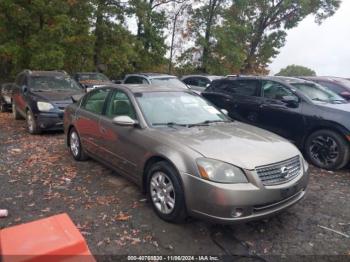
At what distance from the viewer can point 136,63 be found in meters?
23.4

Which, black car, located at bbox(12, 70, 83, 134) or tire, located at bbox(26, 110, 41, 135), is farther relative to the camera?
tire, located at bbox(26, 110, 41, 135)

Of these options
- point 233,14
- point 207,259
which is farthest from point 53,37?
point 233,14

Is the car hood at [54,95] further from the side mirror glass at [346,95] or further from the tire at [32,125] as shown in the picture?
the side mirror glass at [346,95]

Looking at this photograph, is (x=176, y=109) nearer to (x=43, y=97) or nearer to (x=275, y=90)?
(x=275, y=90)

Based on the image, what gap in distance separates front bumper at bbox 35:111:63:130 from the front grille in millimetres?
6218

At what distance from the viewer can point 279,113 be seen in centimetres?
689

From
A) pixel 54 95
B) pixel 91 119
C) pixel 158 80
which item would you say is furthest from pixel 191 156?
pixel 158 80

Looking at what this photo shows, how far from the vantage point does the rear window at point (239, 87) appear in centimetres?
761

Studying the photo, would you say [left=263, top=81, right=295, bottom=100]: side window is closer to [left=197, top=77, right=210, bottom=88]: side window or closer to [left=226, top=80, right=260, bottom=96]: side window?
[left=226, top=80, right=260, bottom=96]: side window

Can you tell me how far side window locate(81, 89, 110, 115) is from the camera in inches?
215

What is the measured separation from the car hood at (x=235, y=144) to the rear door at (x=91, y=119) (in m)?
1.61

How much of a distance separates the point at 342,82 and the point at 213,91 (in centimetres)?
496

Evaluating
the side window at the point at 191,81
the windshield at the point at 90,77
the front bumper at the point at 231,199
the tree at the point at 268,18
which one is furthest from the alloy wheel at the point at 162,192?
the tree at the point at 268,18

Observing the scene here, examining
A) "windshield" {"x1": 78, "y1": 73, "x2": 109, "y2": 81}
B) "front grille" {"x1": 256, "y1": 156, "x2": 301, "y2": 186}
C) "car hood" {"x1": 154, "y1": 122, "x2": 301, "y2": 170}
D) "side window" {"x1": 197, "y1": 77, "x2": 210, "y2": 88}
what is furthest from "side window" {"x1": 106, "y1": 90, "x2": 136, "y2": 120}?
"windshield" {"x1": 78, "y1": 73, "x2": 109, "y2": 81}
